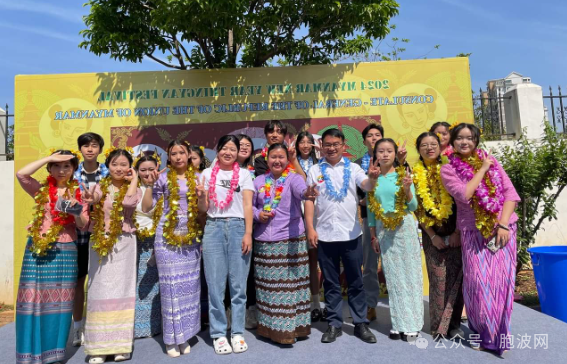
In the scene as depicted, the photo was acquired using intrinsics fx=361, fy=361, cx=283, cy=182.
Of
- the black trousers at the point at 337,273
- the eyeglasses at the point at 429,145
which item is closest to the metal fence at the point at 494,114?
the eyeglasses at the point at 429,145

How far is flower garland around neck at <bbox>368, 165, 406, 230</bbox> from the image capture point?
9.87 feet

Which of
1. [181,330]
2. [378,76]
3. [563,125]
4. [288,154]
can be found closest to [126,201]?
[181,330]

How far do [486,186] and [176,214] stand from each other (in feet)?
8.35

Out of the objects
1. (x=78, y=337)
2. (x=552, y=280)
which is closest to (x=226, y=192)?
(x=78, y=337)

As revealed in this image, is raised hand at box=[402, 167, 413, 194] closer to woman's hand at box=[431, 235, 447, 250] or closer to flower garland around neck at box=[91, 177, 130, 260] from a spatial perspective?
woman's hand at box=[431, 235, 447, 250]

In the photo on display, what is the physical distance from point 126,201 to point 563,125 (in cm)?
737

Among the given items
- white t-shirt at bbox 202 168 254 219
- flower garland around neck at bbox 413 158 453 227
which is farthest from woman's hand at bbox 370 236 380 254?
white t-shirt at bbox 202 168 254 219

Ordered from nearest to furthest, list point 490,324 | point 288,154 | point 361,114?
point 490,324
point 288,154
point 361,114

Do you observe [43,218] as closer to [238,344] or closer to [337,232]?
[238,344]

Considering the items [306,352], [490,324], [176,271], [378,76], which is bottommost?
[306,352]

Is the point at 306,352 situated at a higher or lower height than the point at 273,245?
lower

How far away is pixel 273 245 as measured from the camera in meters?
3.03

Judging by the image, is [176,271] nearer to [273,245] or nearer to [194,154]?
[273,245]

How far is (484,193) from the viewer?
9.46 ft
